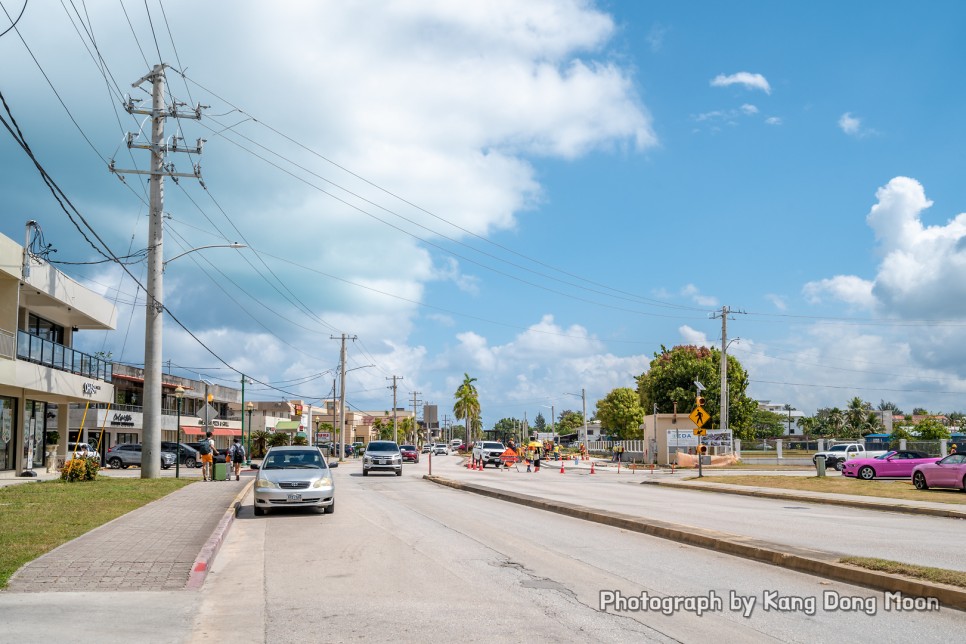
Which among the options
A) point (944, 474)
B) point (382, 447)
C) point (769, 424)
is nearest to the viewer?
point (944, 474)

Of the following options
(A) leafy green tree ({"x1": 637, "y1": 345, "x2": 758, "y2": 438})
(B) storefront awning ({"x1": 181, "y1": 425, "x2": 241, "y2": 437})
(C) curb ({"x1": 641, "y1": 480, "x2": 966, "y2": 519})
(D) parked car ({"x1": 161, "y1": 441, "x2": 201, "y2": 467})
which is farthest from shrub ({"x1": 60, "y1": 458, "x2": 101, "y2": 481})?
(A) leafy green tree ({"x1": 637, "y1": 345, "x2": 758, "y2": 438})

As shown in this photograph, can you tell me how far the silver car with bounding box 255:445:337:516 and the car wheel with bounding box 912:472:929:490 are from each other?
20.0 m

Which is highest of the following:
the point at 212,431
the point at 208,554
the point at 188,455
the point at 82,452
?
the point at 208,554

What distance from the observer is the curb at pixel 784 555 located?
8.86m

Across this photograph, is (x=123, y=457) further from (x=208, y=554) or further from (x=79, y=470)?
(x=208, y=554)

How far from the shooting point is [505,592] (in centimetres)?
943

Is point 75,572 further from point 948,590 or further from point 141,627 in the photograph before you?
point 948,590

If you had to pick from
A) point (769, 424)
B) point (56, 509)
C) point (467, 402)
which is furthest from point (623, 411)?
point (56, 509)

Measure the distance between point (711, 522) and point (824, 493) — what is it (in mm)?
12169

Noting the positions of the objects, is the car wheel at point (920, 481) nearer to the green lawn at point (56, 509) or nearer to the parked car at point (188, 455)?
the green lawn at point (56, 509)

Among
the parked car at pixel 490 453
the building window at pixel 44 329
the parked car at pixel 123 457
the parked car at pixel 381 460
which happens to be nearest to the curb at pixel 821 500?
the parked car at pixel 381 460

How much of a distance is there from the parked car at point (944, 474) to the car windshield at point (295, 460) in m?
20.2

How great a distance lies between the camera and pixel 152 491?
25156 mm

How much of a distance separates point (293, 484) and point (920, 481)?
2127 cm
